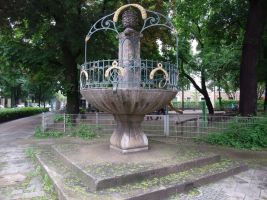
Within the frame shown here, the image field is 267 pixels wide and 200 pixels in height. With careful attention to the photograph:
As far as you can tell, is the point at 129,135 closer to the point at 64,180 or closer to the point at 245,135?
the point at 64,180

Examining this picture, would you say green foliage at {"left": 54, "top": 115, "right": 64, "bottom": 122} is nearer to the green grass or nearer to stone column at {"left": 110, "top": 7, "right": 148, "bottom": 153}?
the green grass

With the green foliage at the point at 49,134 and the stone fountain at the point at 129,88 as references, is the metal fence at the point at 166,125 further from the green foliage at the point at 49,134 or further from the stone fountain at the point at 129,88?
the stone fountain at the point at 129,88

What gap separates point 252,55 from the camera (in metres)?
12.5

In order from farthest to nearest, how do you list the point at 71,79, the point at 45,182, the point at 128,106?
the point at 71,79 → the point at 128,106 → the point at 45,182

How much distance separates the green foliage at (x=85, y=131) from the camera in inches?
458

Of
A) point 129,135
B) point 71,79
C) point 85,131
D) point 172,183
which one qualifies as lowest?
point 172,183

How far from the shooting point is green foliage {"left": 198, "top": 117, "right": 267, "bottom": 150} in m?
9.53

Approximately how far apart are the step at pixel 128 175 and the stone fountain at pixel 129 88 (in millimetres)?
1295

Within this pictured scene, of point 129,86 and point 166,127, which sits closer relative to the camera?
point 129,86

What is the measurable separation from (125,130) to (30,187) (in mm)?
2466

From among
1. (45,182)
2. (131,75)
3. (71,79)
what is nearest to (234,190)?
(131,75)

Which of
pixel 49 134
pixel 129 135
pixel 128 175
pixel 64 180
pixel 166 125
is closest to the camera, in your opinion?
pixel 128 175

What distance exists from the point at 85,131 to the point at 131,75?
536cm

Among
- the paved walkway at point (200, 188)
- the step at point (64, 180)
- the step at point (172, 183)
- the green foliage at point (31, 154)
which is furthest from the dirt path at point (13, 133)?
the step at point (172, 183)
